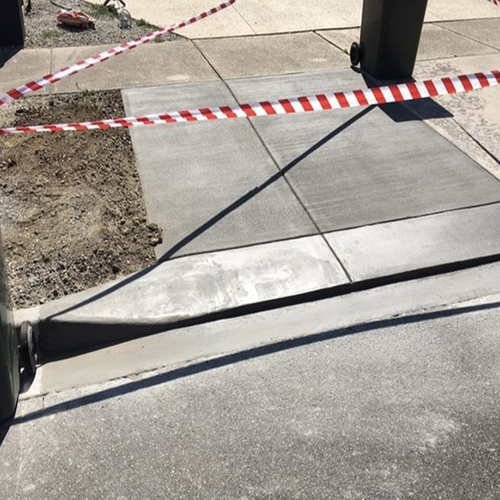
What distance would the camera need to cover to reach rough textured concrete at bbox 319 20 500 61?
29.7 ft

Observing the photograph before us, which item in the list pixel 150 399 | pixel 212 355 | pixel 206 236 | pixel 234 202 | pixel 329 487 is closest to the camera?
pixel 329 487

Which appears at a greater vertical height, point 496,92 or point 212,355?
point 496,92

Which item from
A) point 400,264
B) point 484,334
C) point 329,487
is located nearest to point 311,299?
point 400,264

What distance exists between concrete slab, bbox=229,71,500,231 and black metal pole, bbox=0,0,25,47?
3972 mm

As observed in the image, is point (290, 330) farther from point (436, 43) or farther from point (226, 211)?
point (436, 43)

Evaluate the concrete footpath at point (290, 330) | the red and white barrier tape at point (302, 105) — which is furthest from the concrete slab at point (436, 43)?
the red and white barrier tape at point (302, 105)

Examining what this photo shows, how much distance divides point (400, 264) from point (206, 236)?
156 centimetres

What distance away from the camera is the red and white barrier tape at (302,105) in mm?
5266

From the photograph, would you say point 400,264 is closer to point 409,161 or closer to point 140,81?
point 409,161

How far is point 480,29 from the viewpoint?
10.2m

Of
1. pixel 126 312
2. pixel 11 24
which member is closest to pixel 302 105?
pixel 126 312

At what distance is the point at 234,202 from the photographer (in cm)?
546

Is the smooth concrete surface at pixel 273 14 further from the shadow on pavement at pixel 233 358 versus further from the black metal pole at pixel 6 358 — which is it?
the black metal pole at pixel 6 358

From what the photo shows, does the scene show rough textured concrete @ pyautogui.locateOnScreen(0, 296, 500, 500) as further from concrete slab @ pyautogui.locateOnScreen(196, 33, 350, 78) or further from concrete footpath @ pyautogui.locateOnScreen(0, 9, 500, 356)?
Answer: concrete slab @ pyautogui.locateOnScreen(196, 33, 350, 78)
